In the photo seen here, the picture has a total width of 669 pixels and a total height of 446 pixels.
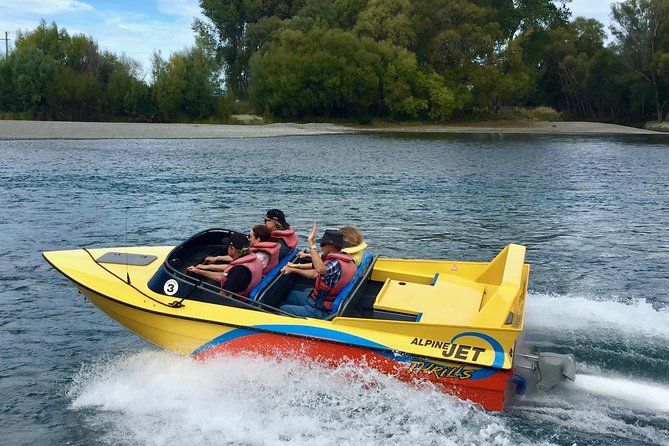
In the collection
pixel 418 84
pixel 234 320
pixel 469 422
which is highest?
pixel 418 84

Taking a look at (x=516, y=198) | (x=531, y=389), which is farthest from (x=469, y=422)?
(x=516, y=198)

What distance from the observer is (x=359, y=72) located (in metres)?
64.2

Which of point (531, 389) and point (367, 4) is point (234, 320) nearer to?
point (531, 389)

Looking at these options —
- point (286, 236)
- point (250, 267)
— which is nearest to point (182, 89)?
point (286, 236)

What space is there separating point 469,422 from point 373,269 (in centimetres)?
284

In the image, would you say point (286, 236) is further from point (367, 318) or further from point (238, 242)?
point (367, 318)

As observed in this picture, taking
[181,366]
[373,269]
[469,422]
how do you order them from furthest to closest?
[373,269] → [181,366] → [469,422]

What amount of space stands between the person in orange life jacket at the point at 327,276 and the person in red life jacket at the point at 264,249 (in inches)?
24.7

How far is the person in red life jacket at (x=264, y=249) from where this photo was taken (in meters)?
8.42

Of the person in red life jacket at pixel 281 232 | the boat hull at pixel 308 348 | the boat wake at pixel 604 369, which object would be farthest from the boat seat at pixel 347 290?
the boat wake at pixel 604 369

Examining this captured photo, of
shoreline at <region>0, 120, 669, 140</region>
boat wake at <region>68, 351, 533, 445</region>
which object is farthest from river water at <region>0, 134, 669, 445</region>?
shoreline at <region>0, 120, 669, 140</region>

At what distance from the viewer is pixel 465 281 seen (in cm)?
891

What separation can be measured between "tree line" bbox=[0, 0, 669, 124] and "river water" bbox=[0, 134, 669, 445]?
34.5m

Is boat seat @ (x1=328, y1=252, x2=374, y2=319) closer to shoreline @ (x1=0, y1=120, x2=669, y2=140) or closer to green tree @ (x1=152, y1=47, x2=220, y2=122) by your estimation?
shoreline @ (x1=0, y1=120, x2=669, y2=140)
